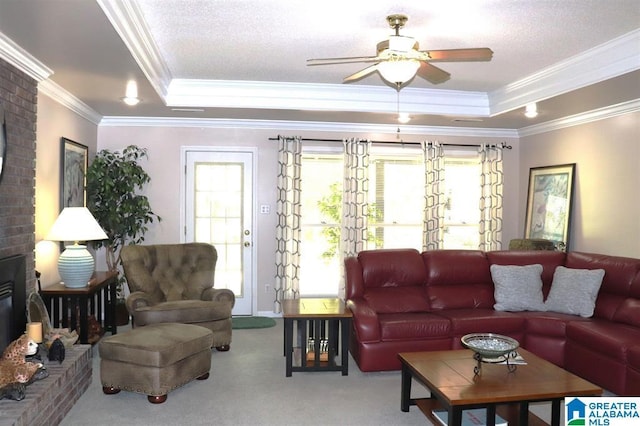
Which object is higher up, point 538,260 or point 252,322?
point 538,260

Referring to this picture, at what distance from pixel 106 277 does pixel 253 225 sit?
1857 mm

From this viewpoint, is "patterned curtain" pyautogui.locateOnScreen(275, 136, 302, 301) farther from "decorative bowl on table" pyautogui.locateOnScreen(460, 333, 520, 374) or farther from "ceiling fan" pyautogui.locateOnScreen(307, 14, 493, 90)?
"decorative bowl on table" pyautogui.locateOnScreen(460, 333, 520, 374)

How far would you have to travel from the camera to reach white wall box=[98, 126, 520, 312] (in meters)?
5.93

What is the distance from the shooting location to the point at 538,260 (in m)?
4.90

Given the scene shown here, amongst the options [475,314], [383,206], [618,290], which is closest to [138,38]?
[475,314]

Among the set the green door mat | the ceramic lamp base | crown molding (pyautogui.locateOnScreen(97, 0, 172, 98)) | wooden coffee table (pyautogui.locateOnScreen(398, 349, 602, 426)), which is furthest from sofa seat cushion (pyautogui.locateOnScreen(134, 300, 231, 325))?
crown molding (pyautogui.locateOnScreen(97, 0, 172, 98))

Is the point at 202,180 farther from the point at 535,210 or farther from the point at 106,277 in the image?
the point at 535,210

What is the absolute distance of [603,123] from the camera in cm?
518

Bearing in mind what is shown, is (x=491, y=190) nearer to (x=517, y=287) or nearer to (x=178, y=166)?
(x=517, y=287)

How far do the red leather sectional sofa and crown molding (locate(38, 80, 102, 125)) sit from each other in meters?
2.99

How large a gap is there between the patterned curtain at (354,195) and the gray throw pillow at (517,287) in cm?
180
